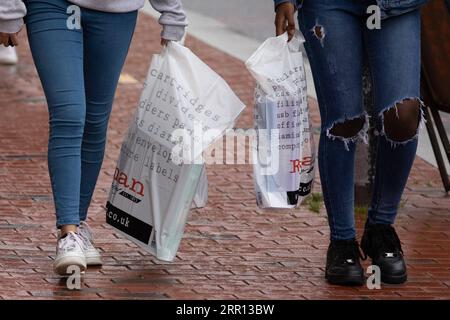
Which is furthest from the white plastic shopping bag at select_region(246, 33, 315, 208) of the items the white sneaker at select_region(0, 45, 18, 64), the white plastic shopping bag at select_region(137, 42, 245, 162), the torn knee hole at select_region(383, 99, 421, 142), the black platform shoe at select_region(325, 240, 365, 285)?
the white sneaker at select_region(0, 45, 18, 64)

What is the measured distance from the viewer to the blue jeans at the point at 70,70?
531cm

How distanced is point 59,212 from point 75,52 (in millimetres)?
667

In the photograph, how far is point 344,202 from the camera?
549 centimetres

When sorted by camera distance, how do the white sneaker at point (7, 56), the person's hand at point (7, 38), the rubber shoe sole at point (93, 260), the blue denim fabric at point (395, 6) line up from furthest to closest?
the white sneaker at point (7, 56) < the rubber shoe sole at point (93, 260) < the person's hand at point (7, 38) < the blue denim fabric at point (395, 6)

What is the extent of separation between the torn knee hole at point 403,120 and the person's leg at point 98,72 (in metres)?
1.15

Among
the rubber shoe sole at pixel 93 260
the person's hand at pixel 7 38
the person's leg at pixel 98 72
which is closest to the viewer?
the person's hand at pixel 7 38

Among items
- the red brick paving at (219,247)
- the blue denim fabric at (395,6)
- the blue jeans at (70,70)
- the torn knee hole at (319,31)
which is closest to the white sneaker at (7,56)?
the red brick paving at (219,247)

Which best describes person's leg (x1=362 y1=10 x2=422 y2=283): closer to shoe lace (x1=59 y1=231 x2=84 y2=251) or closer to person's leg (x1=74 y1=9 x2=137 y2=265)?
person's leg (x1=74 y1=9 x2=137 y2=265)

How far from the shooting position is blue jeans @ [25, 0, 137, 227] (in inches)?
209

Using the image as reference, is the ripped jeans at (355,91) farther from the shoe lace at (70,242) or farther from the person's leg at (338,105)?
the shoe lace at (70,242)

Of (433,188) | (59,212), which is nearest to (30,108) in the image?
(433,188)

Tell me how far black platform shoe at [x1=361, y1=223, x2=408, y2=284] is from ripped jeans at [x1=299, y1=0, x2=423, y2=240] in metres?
0.12

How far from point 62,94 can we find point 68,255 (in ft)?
2.15

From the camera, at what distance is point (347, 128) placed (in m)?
5.39
